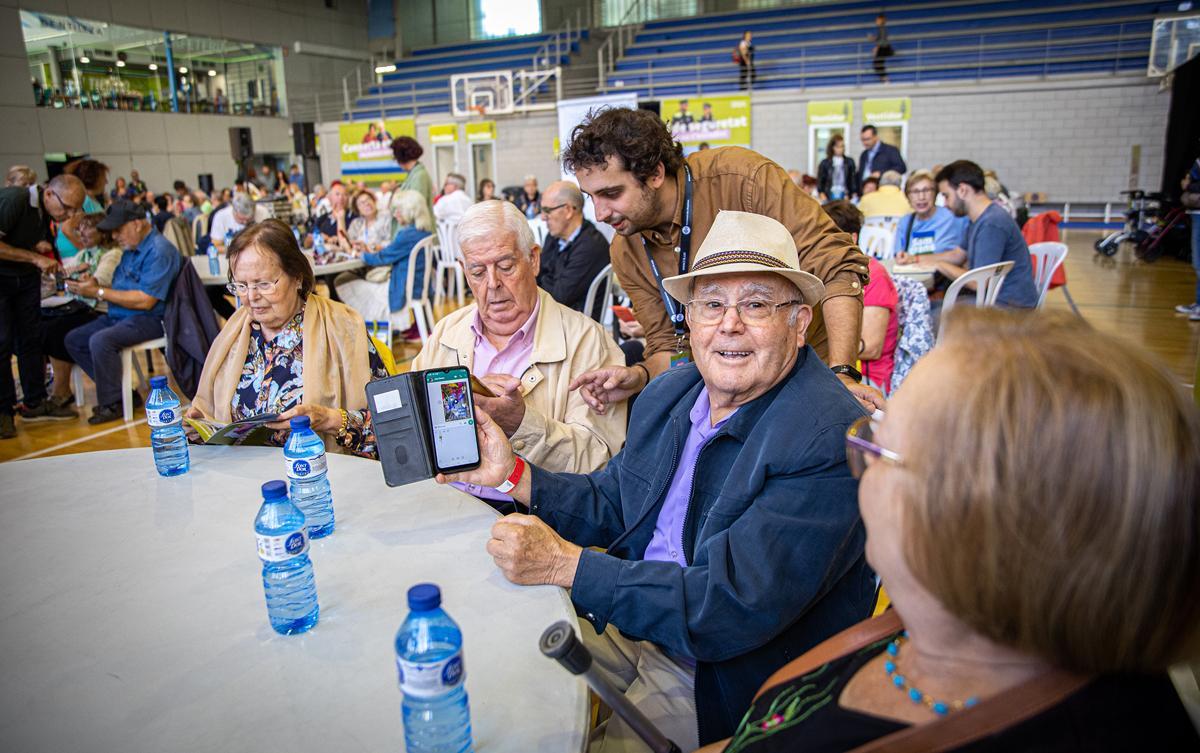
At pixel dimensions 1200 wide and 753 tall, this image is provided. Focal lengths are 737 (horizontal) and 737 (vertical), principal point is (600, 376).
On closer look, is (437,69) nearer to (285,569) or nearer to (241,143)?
(241,143)

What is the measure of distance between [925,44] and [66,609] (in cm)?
1652

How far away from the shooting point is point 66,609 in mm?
1185

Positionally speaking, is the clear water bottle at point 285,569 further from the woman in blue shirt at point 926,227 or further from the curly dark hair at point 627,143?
the woman in blue shirt at point 926,227

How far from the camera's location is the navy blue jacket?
3.80 ft

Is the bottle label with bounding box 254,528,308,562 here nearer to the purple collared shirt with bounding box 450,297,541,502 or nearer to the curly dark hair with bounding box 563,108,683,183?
the purple collared shirt with bounding box 450,297,541,502

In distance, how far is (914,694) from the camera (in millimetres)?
768

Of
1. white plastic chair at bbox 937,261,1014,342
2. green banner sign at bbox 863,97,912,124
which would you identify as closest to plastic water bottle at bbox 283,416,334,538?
white plastic chair at bbox 937,261,1014,342

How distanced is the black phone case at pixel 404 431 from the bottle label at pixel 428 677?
68 centimetres

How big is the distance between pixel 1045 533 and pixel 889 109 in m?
14.7

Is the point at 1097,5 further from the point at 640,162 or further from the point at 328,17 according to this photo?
the point at 328,17

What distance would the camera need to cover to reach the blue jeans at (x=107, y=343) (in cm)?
455

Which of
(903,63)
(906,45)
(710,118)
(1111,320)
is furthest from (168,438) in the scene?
(906,45)

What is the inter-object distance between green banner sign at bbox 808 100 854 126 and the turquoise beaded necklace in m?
14.4

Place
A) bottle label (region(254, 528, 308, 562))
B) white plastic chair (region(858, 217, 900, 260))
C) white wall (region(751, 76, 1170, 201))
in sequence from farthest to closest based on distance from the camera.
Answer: white wall (region(751, 76, 1170, 201))
white plastic chair (region(858, 217, 900, 260))
bottle label (region(254, 528, 308, 562))
